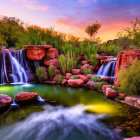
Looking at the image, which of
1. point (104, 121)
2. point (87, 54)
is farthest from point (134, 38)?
point (104, 121)

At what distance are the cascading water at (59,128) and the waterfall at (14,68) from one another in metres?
6.47

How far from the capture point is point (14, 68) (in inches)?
388

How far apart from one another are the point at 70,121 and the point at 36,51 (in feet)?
26.4

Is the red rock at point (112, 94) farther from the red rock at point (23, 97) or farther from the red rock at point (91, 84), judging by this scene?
the red rock at point (23, 97)

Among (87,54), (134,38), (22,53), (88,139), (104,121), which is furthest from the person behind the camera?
(87,54)

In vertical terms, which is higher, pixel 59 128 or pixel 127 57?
pixel 127 57

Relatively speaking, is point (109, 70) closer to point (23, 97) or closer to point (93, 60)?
point (93, 60)

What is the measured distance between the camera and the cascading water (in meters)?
2.70

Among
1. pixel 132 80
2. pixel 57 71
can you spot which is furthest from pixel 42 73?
pixel 132 80

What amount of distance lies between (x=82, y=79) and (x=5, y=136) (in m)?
5.87

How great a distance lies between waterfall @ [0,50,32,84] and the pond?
5.63 meters

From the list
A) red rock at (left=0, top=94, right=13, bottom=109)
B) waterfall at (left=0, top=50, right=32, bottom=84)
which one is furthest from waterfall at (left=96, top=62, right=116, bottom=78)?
red rock at (left=0, top=94, right=13, bottom=109)

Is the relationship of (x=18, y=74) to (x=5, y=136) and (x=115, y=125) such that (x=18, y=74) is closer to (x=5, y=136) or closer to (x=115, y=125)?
(x=5, y=136)

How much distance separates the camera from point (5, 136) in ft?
8.87
